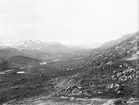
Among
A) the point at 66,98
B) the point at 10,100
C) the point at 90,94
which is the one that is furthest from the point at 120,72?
the point at 10,100

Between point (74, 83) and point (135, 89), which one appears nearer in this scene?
point (135, 89)

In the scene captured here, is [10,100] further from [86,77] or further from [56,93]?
[86,77]

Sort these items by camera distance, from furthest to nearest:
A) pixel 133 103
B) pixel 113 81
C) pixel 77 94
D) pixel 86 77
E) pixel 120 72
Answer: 1. pixel 86 77
2. pixel 120 72
3. pixel 113 81
4. pixel 77 94
5. pixel 133 103

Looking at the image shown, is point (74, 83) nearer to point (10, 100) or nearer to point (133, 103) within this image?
point (10, 100)

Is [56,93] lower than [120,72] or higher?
lower

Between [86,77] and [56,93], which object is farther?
[86,77]

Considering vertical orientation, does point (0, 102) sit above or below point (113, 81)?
below

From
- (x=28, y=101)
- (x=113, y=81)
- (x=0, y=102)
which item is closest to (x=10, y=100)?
(x=0, y=102)

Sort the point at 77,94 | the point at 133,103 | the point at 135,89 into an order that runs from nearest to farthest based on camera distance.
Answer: the point at 133,103, the point at 135,89, the point at 77,94

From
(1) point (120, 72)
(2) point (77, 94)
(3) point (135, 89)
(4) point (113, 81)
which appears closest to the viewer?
(3) point (135, 89)
